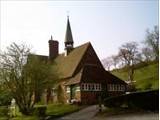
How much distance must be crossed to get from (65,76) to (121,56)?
2848 cm

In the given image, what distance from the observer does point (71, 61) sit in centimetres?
5953

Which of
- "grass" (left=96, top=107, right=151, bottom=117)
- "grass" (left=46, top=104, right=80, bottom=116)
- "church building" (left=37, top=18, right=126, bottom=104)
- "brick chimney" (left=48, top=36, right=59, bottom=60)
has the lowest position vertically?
"grass" (left=46, top=104, right=80, bottom=116)

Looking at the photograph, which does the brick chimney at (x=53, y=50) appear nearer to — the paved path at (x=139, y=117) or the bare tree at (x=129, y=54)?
the bare tree at (x=129, y=54)

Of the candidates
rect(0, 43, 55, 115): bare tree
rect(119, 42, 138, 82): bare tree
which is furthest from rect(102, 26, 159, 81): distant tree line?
rect(0, 43, 55, 115): bare tree

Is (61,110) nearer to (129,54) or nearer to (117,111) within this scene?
(117,111)

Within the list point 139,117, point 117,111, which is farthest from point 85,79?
point 139,117

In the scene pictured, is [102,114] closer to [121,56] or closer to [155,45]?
[155,45]

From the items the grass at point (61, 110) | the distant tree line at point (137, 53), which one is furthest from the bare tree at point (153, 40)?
the grass at point (61, 110)

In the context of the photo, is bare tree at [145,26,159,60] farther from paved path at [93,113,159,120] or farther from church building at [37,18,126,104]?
paved path at [93,113,159,120]

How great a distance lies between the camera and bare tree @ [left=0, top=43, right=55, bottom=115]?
40.4 meters

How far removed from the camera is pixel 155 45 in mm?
73938

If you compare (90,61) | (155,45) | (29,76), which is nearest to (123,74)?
(155,45)

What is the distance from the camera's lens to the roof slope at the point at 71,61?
5622cm

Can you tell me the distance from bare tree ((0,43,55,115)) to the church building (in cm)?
851
